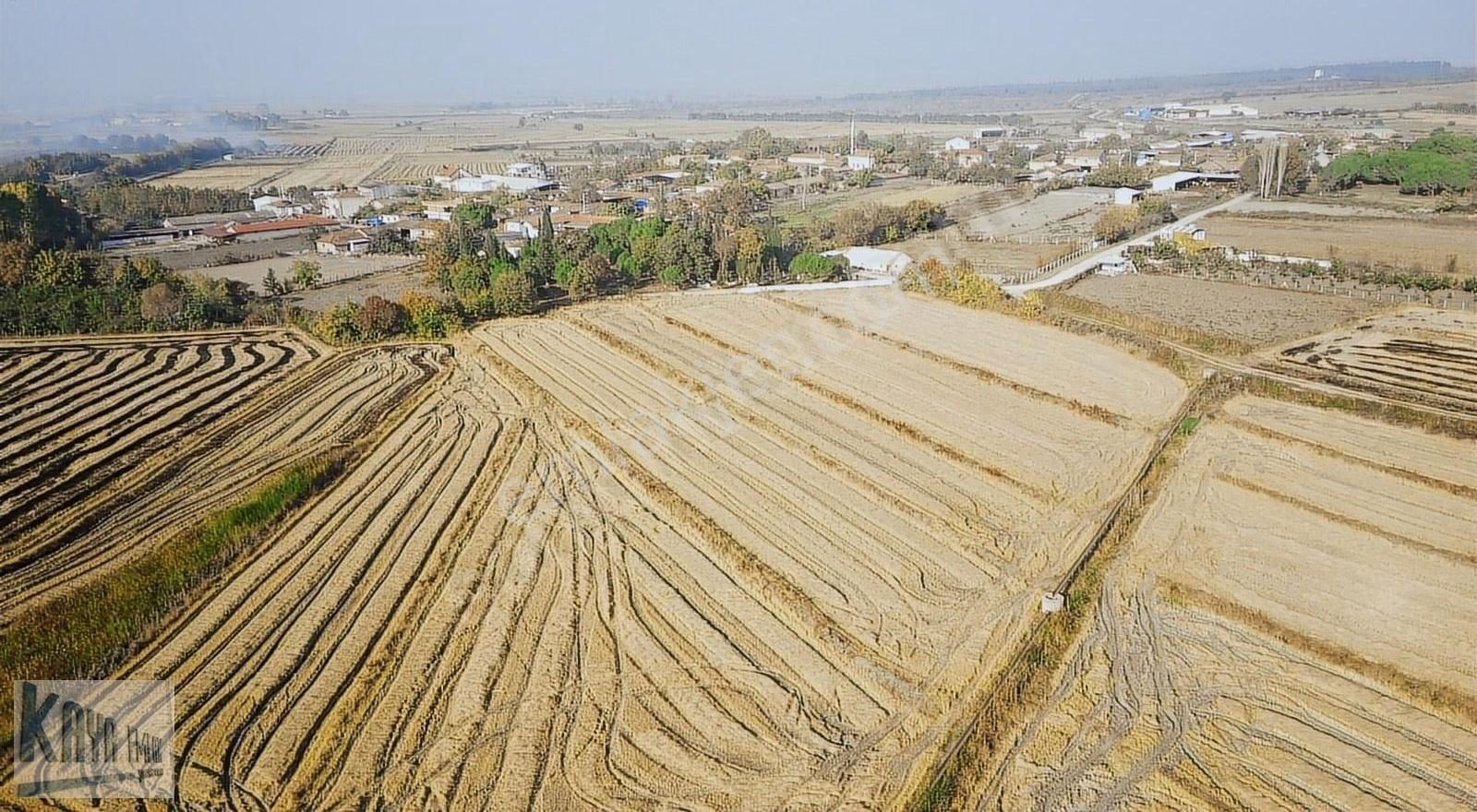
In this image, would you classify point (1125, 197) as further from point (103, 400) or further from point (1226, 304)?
point (103, 400)

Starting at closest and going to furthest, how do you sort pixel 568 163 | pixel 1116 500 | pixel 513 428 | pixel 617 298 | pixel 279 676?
pixel 279 676 < pixel 1116 500 < pixel 513 428 < pixel 617 298 < pixel 568 163

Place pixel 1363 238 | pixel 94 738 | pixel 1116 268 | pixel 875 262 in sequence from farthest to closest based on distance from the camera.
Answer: pixel 1363 238 → pixel 875 262 → pixel 1116 268 → pixel 94 738

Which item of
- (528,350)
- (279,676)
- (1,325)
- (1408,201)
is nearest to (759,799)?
(279,676)

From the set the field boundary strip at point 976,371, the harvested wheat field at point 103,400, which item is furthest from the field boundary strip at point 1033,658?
the harvested wheat field at point 103,400

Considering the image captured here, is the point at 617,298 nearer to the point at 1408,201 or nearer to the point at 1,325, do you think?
the point at 1,325

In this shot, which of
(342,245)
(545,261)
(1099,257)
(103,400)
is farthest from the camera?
(342,245)

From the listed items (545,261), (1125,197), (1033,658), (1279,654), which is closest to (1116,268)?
(1125,197)

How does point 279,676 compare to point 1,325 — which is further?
point 1,325
